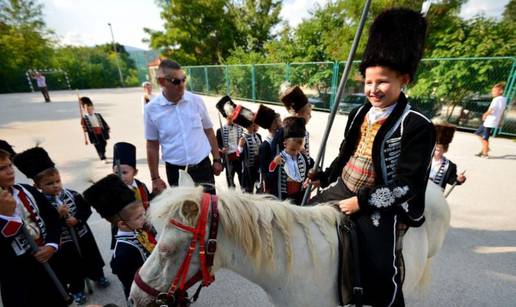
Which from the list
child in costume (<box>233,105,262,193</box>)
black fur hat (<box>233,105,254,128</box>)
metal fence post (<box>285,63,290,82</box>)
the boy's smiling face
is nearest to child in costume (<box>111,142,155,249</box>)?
black fur hat (<box>233,105,254,128</box>)

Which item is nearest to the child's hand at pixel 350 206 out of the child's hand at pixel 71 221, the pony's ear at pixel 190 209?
the pony's ear at pixel 190 209

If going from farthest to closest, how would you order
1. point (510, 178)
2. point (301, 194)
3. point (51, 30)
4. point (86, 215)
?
point (51, 30)
point (510, 178)
point (301, 194)
point (86, 215)

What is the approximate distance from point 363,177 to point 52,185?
113 inches

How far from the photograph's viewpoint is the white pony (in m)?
1.28

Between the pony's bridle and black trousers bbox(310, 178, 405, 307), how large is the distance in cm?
92

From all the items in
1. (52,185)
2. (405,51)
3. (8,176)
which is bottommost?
(52,185)

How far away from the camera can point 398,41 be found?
1464mm

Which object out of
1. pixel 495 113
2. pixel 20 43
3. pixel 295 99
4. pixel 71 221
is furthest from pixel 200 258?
pixel 20 43

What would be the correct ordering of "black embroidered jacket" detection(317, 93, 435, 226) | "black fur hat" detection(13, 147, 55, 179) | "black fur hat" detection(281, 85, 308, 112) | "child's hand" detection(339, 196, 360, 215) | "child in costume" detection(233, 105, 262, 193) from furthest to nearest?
"child in costume" detection(233, 105, 262, 193) < "black fur hat" detection(281, 85, 308, 112) < "black fur hat" detection(13, 147, 55, 179) < "child's hand" detection(339, 196, 360, 215) < "black embroidered jacket" detection(317, 93, 435, 226)

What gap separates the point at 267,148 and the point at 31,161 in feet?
8.44

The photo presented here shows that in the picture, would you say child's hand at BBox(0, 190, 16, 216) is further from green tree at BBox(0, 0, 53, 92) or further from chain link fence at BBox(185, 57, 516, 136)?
green tree at BBox(0, 0, 53, 92)

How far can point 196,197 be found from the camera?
4.17 ft

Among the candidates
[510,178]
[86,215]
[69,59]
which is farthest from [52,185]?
[69,59]

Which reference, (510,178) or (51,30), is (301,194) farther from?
(51,30)
